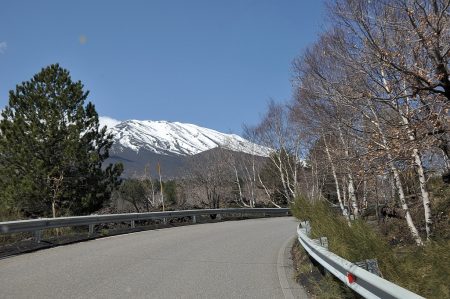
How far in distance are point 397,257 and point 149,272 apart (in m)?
4.45

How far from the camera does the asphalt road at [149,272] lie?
6.80 meters

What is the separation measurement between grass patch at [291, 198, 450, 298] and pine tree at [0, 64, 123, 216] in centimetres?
1824

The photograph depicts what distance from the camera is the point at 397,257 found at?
5691 mm

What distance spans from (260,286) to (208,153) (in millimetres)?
51706

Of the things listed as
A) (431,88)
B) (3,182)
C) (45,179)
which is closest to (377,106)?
(431,88)

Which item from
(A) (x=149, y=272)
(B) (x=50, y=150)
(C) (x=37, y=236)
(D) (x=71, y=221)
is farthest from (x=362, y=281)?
(B) (x=50, y=150)

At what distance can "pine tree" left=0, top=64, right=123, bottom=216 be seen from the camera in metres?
23.2

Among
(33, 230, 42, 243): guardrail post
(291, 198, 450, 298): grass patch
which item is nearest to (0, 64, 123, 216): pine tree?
(33, 230, 42, 243): guardrail post

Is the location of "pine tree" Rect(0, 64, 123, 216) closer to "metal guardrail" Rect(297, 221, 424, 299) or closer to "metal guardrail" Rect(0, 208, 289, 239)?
"metal guardrail" Rect(0, 208, 289, 239)

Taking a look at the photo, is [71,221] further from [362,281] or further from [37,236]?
[362,281]

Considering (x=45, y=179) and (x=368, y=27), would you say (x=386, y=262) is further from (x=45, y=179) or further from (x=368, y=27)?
(x=45, y=179)

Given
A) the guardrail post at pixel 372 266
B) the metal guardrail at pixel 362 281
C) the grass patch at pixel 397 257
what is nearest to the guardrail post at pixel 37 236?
the grass patch at pixel 397 257

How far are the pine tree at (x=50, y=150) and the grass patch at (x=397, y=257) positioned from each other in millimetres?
18244

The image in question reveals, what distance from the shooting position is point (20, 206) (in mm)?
22953
